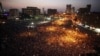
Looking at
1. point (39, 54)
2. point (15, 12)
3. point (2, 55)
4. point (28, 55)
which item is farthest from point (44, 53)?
point (15, 12)

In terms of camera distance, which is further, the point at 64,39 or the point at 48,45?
the point at 64,39

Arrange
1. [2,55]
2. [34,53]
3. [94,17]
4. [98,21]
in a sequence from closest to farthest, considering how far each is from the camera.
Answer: [2,55] → [34,53] → [98,21] → [94,17]

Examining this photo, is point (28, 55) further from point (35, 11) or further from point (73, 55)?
point (35, 11)

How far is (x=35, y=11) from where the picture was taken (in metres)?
168

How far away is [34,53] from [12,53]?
3645 mm

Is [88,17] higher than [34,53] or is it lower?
lower

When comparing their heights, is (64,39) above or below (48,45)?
below

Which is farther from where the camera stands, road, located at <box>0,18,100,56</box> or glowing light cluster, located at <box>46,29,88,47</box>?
glowing light cluster, located at <box>46,29,88,47</box>

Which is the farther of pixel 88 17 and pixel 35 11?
pixel 35 11

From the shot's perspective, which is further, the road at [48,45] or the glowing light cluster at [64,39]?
the glowing light cluster at [64,39]

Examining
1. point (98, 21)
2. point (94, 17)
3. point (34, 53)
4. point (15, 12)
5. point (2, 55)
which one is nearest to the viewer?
point (2, 55)

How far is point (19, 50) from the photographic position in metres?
26.2

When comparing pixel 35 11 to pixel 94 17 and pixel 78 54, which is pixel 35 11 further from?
pixel 78 54

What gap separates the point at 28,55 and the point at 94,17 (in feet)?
227
